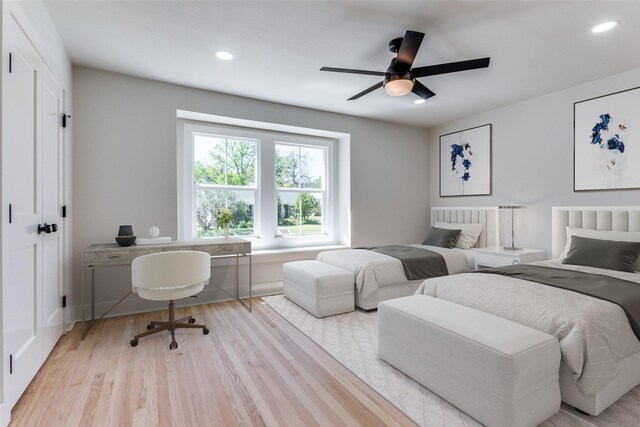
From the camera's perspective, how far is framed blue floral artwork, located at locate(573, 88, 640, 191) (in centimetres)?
324

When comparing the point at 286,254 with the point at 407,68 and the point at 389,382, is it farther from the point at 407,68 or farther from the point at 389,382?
the point at 407,68

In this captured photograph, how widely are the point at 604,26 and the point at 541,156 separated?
72.8 inches

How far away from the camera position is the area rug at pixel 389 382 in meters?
1.68

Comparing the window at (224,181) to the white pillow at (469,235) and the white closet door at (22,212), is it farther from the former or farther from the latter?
the white pillow at (469,235)

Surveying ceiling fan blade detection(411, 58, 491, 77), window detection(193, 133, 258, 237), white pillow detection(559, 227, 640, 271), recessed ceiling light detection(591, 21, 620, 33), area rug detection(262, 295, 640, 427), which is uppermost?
recessed ceiling light detection(591, 21, 620, 33)

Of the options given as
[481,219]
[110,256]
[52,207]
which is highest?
[52,207]

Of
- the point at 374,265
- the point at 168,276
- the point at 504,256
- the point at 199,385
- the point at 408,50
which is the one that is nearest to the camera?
the point at 199,385

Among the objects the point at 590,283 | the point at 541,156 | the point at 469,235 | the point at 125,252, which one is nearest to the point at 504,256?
the point at 469,235

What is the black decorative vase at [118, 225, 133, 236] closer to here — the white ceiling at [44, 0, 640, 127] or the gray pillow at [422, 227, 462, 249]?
the white ceiling at [44, 0, 640, 127]

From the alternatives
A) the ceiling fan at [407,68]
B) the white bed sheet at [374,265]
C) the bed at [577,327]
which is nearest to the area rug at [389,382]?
the bed at [577,327]

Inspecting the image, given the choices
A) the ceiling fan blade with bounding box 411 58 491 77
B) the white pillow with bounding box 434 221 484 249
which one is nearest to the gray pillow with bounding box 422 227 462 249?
the white pillow with bounding box 434 221 484 249

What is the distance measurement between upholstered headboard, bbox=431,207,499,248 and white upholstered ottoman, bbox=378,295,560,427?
2.90m

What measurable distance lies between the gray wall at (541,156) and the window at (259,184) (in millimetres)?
2466

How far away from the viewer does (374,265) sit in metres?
3.42
